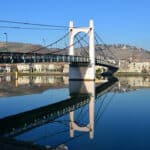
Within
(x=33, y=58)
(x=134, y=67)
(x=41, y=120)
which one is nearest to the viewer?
(x=41, y=120)

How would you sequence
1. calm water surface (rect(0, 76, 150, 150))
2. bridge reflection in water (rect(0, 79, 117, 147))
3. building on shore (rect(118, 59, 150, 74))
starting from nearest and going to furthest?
calm water surface (rect(0, 76, 150, 150)), bridge reflection in water (rect(0, 79, 117, 147)), building on shore (rect(118, 59, 150, 74))

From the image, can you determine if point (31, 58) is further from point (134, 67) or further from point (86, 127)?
point (134, 67)

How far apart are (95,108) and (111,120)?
6588 mm

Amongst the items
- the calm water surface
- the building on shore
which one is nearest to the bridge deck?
the calm water surface

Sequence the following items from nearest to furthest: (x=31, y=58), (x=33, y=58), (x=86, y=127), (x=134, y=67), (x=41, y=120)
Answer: (x=86, y=127) < (x=41, y=120) < (x=31, y=58) < (x=33, y=58) < (x=134, y=67)

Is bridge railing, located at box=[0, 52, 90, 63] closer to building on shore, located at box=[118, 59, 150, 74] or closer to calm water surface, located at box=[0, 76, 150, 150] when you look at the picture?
calm water surface, located at box=[0, 76, 150, 150]

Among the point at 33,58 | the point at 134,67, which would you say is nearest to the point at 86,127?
the point at 33,58

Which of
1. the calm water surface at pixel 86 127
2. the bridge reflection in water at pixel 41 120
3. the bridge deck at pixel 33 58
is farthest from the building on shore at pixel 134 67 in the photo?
the calm water surface at pixel 86 127

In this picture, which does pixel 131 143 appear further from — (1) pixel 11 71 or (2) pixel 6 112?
(1) pixel 11 71

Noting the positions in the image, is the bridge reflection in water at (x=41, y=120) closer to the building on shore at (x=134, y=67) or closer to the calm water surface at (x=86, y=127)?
the calm water surface at (x=86, y=127)

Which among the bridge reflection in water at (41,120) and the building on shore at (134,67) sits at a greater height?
the building on shore at (134,67)

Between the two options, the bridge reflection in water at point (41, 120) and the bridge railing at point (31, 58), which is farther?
the bridge railing at point (31, 58)

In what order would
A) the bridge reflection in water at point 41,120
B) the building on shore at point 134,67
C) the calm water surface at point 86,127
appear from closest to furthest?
the calm water surface at point 86,127 → the bridge reflection in water at point 41,120 → the building on shore at point 134,67

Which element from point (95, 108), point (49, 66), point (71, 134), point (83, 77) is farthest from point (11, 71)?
point (71, 134)
